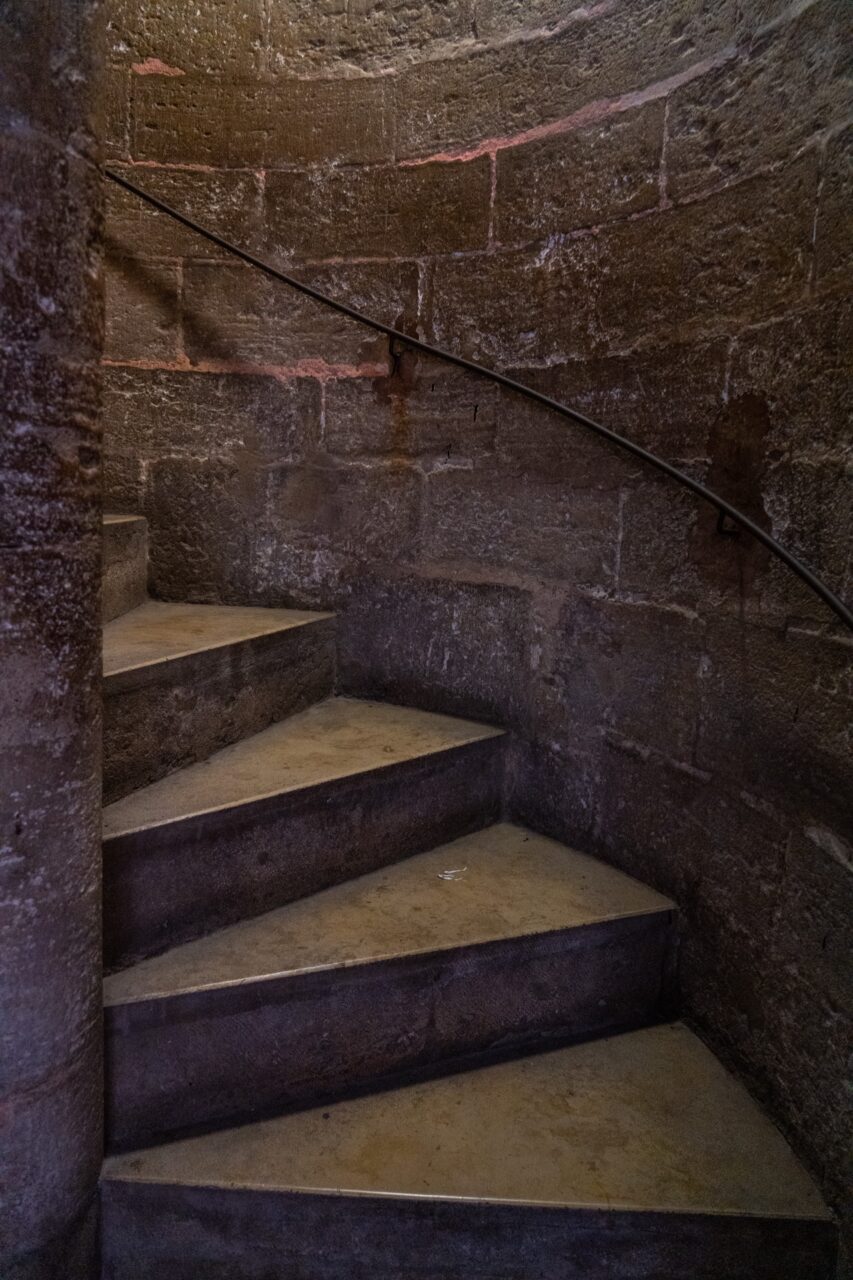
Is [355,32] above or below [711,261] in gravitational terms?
above

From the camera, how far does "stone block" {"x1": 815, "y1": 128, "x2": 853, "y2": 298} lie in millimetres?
1414

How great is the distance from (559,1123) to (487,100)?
2.38 m

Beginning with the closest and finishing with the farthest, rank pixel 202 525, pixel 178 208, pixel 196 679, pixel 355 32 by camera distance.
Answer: pixel 196 679 → pixel 355 32 → pixel 178 208 → pixel 202 525

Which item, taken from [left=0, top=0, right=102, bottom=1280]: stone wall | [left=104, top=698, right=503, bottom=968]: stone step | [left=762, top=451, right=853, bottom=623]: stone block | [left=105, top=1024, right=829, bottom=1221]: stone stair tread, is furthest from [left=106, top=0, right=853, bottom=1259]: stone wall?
[left=0, top=0, right=102, bottom=1280]: stone wall

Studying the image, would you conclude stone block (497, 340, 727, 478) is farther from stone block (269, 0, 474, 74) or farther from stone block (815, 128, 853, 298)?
stone block (269, 0, 474, 74)

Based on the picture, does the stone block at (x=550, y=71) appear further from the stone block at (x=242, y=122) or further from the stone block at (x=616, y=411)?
the stone block at (x=616, y=411)

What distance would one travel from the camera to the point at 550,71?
6.87 feet

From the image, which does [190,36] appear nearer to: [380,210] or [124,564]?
[380,210]

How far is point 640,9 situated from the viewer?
74.6 inches

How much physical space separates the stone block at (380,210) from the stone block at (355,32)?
30 centimetres

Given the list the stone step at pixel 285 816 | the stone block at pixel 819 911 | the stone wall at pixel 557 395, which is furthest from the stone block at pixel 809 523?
the stone step at pixel 285 816

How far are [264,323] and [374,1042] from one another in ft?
6.43

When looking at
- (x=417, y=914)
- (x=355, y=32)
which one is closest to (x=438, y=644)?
(x=417, y=914)

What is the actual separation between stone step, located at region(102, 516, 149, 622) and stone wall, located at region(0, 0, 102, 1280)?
3.44 ft
